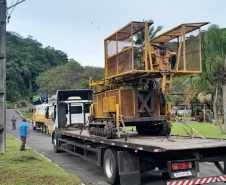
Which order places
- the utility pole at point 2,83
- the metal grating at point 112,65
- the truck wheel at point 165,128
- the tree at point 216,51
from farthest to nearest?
the tree at point 216,51
the utility pole at point 2,83
the truck wheel at point 165,128
the metal grating at point 112,65

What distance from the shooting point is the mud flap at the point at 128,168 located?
7316mm

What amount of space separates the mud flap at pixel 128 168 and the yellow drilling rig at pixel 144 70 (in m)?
1.41

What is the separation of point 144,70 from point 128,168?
293 centimetres

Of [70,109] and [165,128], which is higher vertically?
[70,109]

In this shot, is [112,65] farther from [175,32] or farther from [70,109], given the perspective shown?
[70,109]

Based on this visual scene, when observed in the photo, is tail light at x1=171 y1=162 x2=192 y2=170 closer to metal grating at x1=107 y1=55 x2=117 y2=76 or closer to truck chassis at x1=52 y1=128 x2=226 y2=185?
truck chassis at x1=52 y1=128 x2=226 y2=185

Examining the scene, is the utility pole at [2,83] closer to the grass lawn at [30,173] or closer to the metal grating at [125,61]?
the grass lawn at [30,173]

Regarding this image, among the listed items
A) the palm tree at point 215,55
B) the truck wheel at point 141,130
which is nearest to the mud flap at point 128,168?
the truck wheel at point 141,130

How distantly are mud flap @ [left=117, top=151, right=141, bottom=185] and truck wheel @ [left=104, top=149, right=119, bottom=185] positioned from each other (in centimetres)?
36

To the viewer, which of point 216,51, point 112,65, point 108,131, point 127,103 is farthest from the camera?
point 216,51

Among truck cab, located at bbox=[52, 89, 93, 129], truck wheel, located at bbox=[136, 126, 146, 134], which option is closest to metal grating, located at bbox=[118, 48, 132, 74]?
truck wheel, located at bbox=[136, 126, 146, 134]

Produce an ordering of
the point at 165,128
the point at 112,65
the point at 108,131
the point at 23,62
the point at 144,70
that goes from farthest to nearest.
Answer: the point at 23,62, the point at 165,128, the point at 112,65, the point at 108,131, the point at 144,70

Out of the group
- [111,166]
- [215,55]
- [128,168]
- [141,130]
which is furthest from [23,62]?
[128,168]

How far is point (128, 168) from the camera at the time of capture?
291 inches
